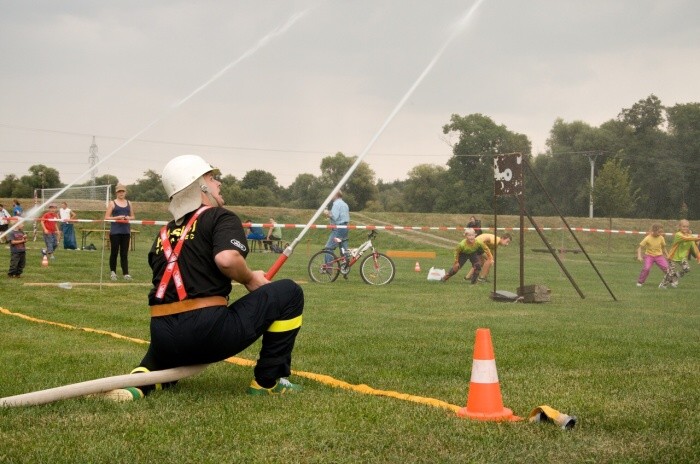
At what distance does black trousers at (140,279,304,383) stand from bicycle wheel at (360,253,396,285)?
14.1 m

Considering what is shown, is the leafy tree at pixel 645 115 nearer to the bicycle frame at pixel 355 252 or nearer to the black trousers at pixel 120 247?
the bicycle frame at pixel 355 252

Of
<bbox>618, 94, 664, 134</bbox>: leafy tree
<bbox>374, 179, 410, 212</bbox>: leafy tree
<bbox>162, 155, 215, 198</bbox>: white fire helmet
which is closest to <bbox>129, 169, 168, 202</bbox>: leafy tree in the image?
<bbox>374, 179, 410, 212</bbox>: leafy tree

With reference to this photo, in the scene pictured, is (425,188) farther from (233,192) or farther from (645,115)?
(645,115)

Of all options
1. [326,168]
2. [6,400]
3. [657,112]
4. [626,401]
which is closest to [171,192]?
[6,400]

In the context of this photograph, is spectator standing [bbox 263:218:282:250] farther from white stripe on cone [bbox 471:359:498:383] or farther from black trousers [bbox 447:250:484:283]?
white stripe on cone [bbox 471:359:498:383]

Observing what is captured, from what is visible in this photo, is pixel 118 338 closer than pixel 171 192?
No

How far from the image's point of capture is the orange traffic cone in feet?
17.2

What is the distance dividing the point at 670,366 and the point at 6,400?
519 centimetres

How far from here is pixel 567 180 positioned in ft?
196

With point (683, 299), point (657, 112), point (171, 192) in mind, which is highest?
point (657, 112)

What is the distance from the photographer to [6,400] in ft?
17.9

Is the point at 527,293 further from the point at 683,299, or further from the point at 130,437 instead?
the point at 130,437

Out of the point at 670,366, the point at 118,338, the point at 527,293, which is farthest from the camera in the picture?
the point at 527,293

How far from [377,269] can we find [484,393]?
1503 centimetres
